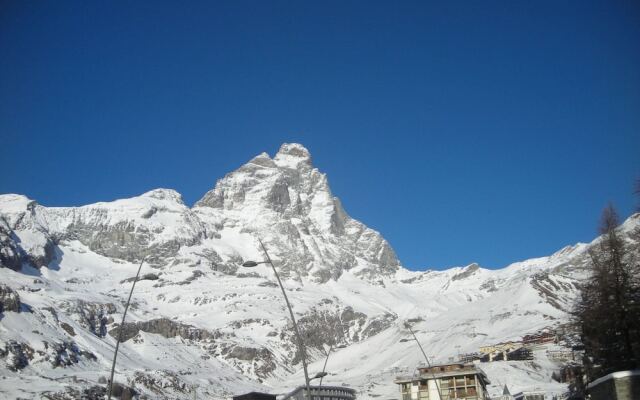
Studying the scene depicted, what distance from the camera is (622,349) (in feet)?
130

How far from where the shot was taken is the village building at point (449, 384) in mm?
69000

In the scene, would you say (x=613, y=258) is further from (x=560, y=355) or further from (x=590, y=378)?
(x=560, y=355)

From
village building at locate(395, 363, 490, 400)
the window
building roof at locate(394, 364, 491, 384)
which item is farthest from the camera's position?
building roof at locate(394, 364, 491, 384)

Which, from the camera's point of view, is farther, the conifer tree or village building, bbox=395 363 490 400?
village building, bbox=395 363 490 400

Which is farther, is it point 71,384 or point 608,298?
point 71,384

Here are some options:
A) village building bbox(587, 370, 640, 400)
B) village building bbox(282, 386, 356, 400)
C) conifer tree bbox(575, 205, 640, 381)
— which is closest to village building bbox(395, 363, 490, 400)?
village building bbox(282, 386, 356, 400)

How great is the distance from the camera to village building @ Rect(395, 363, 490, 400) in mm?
69000

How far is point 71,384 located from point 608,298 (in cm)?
16999

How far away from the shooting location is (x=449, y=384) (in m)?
70.1

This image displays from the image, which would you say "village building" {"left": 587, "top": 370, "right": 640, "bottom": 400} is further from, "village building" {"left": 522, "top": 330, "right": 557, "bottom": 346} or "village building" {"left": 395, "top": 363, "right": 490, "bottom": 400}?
"village building" {"left": 522, "top": 330, "right": 557, "bottom": 346}

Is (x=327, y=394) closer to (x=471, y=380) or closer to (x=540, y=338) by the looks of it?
(x=471, y=380)

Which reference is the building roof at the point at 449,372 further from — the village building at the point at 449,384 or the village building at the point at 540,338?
the village building at the point at 540,338

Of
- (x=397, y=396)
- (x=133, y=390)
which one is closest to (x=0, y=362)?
(x=133, y=390)

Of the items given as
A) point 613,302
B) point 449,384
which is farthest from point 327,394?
point 613,302
